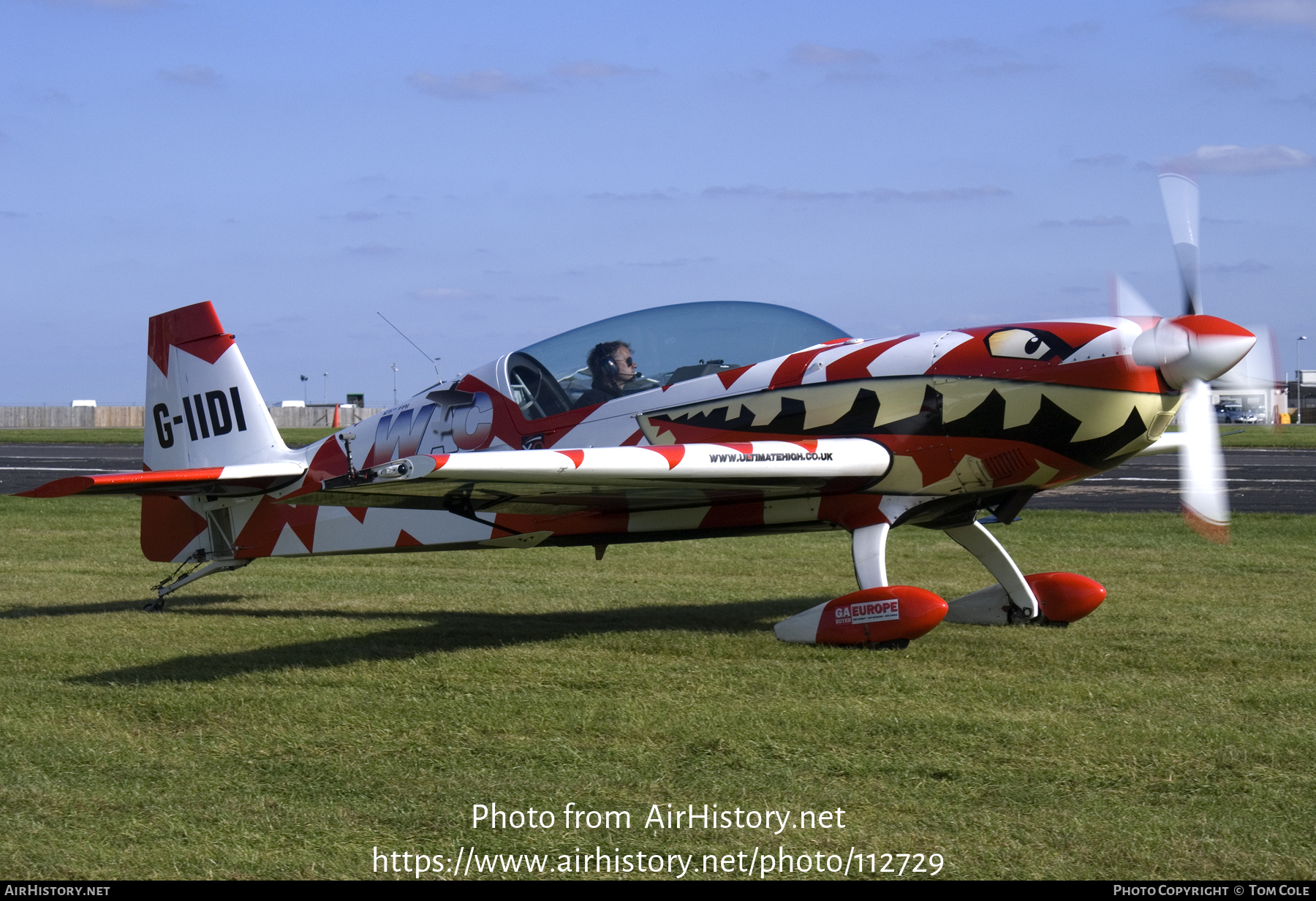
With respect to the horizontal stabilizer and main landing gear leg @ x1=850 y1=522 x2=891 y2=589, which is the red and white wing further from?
the horizontal stabilizer

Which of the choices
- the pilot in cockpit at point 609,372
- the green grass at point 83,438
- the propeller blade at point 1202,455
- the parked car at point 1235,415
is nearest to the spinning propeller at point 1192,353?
the propeller blade at point 1202,455

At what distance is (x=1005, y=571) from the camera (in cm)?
852

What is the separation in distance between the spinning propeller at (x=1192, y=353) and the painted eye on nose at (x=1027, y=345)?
0.44 m

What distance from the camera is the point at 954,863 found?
3.96 m

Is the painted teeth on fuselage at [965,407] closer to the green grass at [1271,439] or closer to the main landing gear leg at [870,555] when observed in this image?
the main landing gear leg at [870,555]

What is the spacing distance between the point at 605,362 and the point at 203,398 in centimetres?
386

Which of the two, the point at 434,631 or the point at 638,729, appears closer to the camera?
the point at 638,729

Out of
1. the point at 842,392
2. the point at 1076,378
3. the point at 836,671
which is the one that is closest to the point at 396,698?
the point at 836,671

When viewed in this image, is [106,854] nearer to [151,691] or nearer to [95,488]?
[151,691]

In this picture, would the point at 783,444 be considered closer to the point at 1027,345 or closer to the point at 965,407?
the point at 965,407

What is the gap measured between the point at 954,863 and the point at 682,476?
3.45 m

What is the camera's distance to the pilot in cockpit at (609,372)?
849 centimetres

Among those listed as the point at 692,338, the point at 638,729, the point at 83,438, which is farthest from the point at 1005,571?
the point at 83,438

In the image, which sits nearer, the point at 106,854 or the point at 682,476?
the point at 106,854
